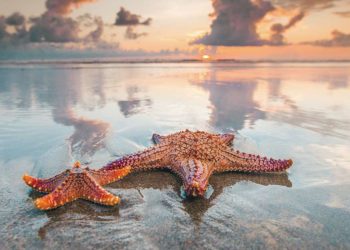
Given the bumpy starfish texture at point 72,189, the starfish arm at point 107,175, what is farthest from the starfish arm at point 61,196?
the starfish arm at point 107,175

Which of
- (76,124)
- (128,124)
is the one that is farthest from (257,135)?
(76,124)

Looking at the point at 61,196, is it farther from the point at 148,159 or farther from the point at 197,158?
the point at 197,158

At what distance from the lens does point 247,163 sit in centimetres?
428

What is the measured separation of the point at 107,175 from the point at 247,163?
170cm

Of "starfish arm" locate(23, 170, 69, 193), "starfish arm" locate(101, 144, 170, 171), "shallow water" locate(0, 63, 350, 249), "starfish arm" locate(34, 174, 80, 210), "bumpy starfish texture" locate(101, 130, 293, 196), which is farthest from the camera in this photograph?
"starfish arm" locate(101, 144, 170, 171)

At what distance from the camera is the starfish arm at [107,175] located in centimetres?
363

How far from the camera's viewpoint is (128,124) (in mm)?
7355

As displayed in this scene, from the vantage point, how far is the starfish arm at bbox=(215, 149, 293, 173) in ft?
13.9

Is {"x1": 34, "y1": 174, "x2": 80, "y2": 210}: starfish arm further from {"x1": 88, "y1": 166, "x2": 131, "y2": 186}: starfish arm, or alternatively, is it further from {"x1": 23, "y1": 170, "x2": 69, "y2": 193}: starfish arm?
{"x1": 88, "y1": 166, "x2": 131, "y2": 186}: starfish arm

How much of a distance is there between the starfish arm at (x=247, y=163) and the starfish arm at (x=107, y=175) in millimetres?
1142

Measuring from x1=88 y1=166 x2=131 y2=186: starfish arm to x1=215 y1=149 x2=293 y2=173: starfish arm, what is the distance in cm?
114

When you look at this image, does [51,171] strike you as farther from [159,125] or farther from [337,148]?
[337,148]

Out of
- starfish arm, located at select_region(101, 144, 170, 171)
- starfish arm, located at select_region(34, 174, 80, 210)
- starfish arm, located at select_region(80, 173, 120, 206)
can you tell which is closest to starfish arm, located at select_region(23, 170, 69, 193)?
starfish arm, located at select_region(34, 174, 80, 210)

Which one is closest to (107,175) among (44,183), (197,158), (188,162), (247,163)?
(44,183)
